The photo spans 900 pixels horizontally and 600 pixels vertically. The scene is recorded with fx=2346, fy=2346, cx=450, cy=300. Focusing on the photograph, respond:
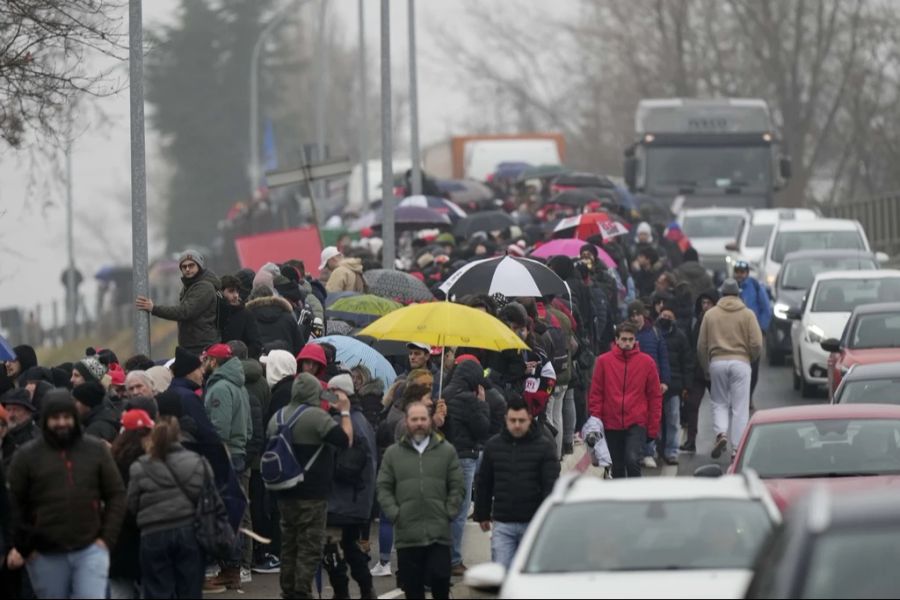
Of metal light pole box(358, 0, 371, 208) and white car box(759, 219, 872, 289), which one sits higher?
metal light pole box(358, 0, 371, 208)

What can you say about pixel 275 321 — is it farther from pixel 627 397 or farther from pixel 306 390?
pixel 306 390

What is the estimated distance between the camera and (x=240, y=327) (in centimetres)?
1769

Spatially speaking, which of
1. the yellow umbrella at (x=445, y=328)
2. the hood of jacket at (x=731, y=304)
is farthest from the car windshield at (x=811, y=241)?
the yellow umbrella at (x=445, y=328)

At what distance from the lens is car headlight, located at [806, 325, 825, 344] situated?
26250 millimetres

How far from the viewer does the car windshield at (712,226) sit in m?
41.0

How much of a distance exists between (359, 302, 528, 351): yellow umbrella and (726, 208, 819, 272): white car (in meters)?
20.2

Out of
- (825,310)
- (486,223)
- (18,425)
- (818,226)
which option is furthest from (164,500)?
(818,226)

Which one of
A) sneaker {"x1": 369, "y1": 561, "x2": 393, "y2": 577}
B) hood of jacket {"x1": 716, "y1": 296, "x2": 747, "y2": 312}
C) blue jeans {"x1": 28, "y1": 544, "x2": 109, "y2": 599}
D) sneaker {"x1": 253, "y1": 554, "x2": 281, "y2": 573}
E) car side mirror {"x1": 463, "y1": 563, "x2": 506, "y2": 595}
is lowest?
sneaker {"x1": 369, "y1": 561, "x2": 393, "y2": 577}

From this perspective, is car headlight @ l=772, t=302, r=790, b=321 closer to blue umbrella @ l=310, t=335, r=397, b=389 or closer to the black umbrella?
the black umbrella

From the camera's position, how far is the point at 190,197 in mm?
102062

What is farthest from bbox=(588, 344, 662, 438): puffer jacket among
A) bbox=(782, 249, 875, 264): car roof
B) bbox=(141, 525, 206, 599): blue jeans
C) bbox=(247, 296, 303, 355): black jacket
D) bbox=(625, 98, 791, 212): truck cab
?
bbox=(625, 98, 791, 212): truck cab

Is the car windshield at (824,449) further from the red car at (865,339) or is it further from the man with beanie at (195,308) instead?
the red car at (865,339)

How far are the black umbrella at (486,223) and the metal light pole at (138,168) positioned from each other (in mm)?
11394

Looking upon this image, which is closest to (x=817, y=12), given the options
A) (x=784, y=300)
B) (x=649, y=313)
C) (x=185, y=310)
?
(x=784, y=300)
